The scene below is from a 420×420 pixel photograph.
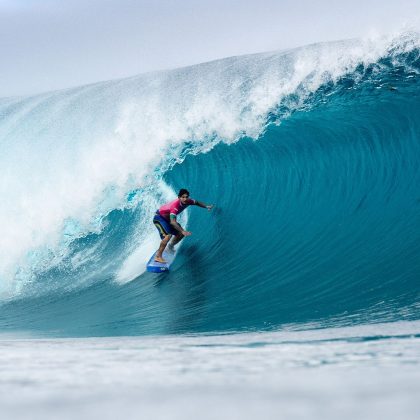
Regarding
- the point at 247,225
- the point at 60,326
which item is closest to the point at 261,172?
the point at 247,225

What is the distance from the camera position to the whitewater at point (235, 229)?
321 centimetres

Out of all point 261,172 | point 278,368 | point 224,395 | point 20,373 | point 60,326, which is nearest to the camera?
point 224,395

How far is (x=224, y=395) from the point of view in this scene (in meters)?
1.41

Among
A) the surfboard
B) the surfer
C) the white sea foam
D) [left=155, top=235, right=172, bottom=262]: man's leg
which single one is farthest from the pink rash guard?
the white sea foam

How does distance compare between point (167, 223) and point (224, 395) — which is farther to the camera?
point (167, 223)

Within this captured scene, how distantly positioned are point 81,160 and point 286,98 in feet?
15.0

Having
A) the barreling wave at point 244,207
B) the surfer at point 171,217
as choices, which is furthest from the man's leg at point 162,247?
the barreling wave at point 244,207

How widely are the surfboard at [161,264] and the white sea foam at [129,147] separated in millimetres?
433

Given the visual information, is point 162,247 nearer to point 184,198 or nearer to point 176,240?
point 176,240

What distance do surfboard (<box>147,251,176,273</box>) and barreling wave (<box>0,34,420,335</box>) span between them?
0.45ft

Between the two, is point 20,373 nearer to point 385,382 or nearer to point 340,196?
point 385,382

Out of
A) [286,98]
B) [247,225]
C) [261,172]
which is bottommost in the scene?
[247,225]

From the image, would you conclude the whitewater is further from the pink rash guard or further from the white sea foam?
the pink rash guard

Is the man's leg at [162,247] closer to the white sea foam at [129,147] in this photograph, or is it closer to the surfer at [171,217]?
the surfer at [171,217]
